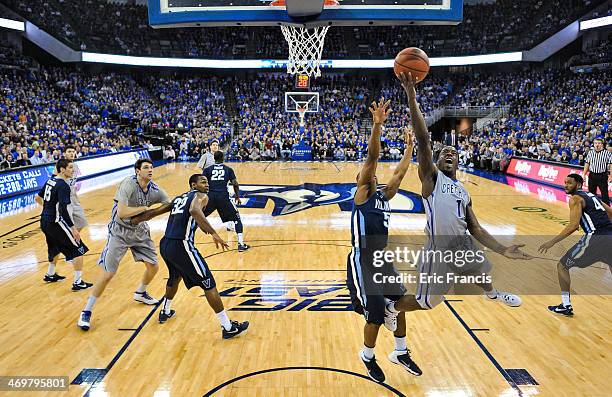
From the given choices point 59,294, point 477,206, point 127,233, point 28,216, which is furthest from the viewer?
point 477,206

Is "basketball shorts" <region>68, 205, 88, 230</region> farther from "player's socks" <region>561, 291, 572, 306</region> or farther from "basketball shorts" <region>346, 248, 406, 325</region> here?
"player's socks" <region>561, 291, 572, 306</region>

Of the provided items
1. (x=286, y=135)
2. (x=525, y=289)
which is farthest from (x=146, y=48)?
(x=525, y=289)

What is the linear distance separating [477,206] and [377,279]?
33.5 ft

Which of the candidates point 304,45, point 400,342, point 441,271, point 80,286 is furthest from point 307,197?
point 441,271

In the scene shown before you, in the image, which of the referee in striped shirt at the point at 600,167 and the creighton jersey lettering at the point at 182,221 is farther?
the referee in striped shirt at the point at 600,167

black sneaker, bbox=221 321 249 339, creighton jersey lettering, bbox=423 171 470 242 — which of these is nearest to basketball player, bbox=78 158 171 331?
black sneaker, bbox=221 321 249 339

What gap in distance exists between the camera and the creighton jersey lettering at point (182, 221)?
5125 millimetres

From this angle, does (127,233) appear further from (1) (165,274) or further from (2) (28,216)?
(2) (28,216)

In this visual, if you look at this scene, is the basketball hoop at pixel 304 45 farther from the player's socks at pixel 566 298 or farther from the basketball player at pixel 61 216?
the player's socks at pixel 566 298

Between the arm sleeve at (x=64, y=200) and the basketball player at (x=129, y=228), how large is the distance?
1.13m

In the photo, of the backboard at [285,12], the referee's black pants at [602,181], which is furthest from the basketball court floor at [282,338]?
the backboard at [285,12]

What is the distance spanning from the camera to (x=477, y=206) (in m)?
13.4

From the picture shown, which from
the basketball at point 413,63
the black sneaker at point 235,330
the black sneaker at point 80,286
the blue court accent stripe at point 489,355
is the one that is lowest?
the blue court accent stripe at point 489,355

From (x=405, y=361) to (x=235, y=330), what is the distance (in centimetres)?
192
